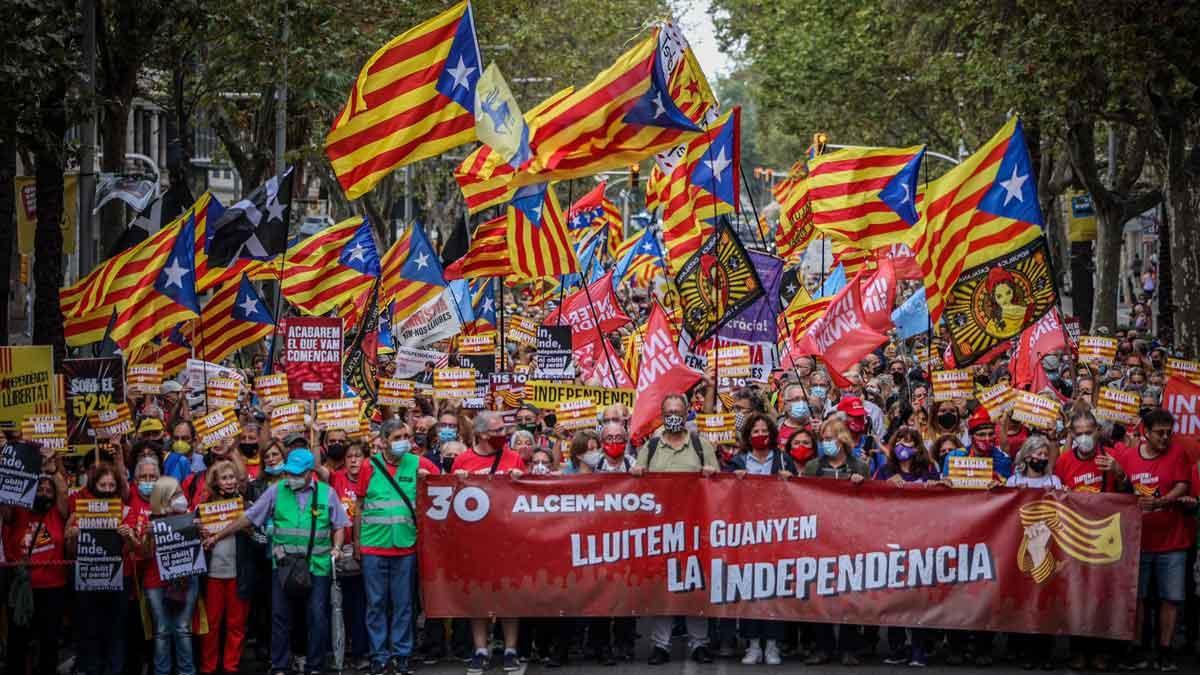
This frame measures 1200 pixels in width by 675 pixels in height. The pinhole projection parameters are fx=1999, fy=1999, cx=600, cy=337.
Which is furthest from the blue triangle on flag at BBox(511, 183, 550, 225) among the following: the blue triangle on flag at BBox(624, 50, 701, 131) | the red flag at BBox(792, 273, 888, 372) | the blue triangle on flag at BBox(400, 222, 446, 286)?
the blue triangle on flag at BBox(624, 50, 701, 131)

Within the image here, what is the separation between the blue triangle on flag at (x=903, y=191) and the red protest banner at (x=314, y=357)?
6.56 meters

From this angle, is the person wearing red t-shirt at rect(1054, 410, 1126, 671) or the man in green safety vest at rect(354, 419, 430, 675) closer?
the man in green safety vest at rect(354, 419, 430, 675)

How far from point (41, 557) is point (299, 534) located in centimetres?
164

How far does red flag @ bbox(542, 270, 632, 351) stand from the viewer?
70.8 feet

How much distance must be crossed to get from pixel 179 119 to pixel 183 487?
1574 cm

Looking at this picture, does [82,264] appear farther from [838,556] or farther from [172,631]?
[838,556]

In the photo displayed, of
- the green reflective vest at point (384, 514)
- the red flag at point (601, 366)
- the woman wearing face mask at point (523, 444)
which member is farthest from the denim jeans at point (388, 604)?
the red flag at point (601, 366)

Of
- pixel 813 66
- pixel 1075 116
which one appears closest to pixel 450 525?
pixel 1075 116

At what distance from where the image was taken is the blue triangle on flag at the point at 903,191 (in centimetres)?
1970

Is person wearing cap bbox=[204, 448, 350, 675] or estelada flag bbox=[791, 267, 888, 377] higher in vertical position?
estelada flag bbox=[791, 267, 888, 377]

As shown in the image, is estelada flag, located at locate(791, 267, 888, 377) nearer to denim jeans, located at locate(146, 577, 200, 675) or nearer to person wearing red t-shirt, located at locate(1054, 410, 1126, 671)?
person wearing red t-shirt, located at locate(1054, 410, 1126, 671)

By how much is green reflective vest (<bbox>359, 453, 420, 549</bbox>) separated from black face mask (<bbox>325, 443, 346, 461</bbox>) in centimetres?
46

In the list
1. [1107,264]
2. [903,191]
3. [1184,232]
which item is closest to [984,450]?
[903,191]

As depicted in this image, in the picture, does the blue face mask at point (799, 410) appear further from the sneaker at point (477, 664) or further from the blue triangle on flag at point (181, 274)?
the blue triangle on flag at point (181, 274)
